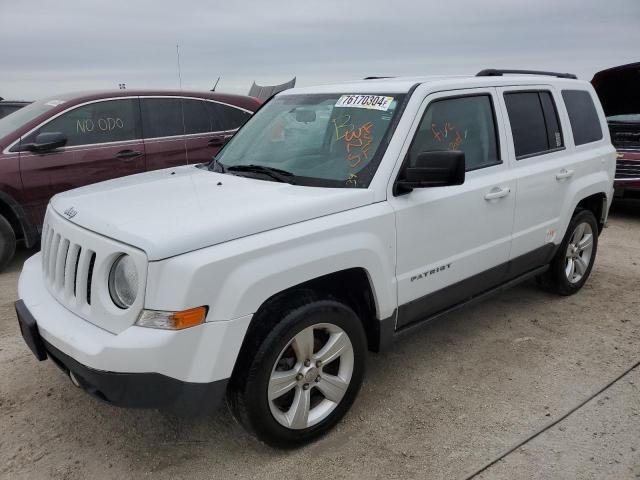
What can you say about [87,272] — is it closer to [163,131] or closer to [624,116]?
[163,131]

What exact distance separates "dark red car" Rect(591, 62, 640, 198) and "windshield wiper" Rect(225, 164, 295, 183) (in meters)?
6.15

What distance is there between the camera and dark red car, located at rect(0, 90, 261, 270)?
17.3 feet

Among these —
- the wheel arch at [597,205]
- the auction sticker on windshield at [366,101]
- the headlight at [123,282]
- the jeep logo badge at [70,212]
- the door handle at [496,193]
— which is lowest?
the wheel arch at [597,205]

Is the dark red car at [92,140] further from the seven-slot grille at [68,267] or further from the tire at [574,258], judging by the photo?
the tire at [574,258]

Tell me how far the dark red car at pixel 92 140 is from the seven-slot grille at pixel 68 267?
286cm

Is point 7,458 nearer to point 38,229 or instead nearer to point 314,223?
point 314,223

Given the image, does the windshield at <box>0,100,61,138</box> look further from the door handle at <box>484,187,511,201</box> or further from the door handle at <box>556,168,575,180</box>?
the door handle at <box>556,168,575,180</box>

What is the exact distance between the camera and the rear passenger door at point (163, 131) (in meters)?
5.97

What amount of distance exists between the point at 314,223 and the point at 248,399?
0.86m

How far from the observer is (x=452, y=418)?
294 centimetres

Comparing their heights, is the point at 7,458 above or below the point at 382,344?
below

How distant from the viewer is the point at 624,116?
324 inches

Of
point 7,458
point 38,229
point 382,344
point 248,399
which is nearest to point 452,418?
point 382,344

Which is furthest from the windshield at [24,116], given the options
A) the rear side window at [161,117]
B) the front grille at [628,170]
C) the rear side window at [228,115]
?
the front grille at [628,170]
